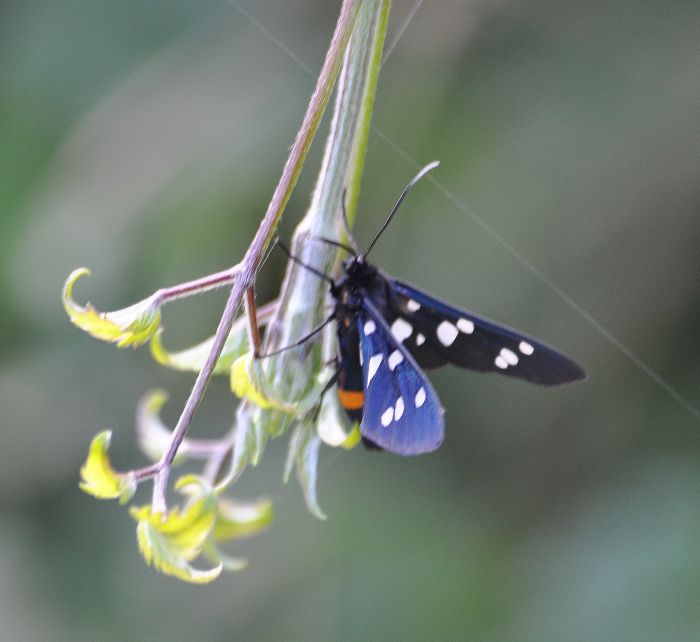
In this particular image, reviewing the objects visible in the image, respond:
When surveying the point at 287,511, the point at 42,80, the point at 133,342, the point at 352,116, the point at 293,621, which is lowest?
the point at 293,621

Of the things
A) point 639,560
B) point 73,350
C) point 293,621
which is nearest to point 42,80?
point 73,350

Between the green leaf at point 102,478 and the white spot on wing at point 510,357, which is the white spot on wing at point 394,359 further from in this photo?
the green leaf at point 102,478

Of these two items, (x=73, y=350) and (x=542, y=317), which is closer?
(x=542, y=317)

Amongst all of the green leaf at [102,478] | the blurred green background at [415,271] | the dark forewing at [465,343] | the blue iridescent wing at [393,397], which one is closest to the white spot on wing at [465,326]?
the dark forewing at [465,343]

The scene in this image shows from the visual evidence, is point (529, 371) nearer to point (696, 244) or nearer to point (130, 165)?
point (696, 244)

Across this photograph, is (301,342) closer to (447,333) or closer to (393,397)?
(393,397)

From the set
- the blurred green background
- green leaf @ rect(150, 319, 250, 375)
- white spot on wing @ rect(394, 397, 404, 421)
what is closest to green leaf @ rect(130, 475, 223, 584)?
green leaf @ rect(150, 319, 250, 375)

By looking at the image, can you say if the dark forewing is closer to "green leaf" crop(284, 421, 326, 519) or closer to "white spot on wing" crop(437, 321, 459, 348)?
"white spot on wing" crop(437, 321, 459, 348)
